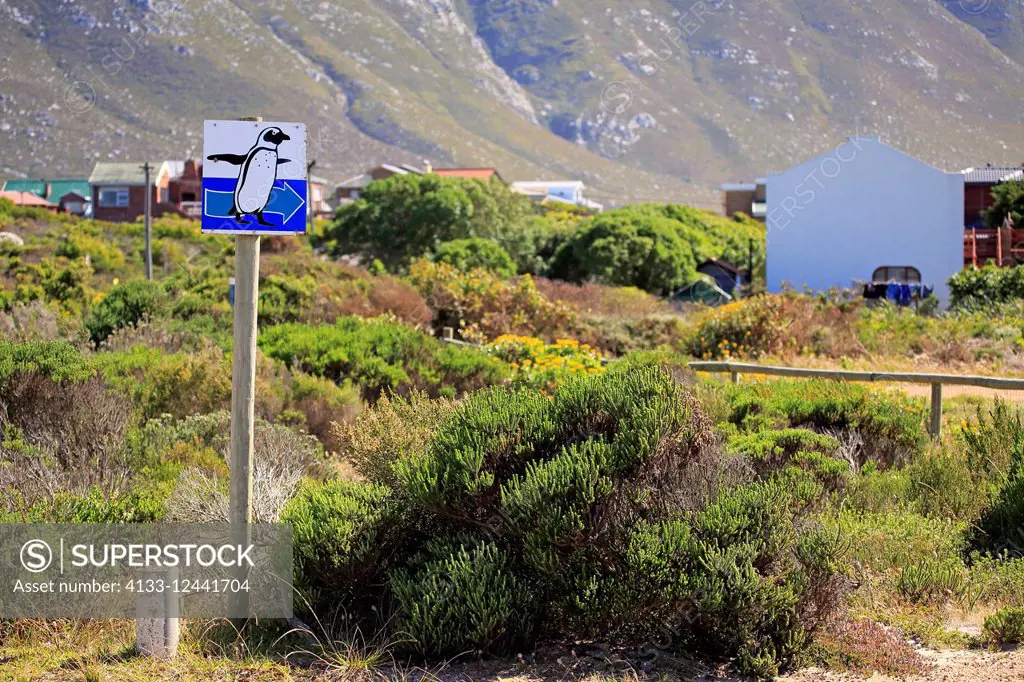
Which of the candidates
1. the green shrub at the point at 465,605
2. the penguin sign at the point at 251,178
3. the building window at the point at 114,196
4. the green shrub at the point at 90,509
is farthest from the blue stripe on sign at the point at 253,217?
the building window at the point at 114,196

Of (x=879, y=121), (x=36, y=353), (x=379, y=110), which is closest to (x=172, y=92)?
(x=379, y=110)

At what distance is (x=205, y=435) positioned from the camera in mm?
9320

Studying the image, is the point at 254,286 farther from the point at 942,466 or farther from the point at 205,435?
the point at 942,466

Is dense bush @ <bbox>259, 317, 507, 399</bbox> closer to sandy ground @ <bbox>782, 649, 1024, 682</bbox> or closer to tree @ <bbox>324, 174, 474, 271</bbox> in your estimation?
sandy ground @ <bbox>782, 649, 1024, 682</bbox>

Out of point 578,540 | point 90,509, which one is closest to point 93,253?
point 90,509

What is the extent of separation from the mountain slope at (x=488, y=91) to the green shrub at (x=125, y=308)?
294 feet

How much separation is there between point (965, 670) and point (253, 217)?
13.3 feet

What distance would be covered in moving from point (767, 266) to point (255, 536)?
120 feet

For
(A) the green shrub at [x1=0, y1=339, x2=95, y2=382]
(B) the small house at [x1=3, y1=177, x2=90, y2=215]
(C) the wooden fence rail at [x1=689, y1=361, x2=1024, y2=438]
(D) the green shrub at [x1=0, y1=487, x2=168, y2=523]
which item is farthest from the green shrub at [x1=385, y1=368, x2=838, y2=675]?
(B) the small house at [x1=3, y1=177, x2=90, y2=215]

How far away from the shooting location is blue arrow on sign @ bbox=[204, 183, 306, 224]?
16.6 ft

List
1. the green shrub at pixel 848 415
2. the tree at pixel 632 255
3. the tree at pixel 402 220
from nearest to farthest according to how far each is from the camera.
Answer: the green shrub at pixel 848 415
the tree at pixel 632 255
the tree at pixel 402 220

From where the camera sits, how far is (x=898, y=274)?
37.5 m

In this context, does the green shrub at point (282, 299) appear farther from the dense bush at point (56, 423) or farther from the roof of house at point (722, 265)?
the roof of house at point (722, 265)

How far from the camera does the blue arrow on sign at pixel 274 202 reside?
16.6ft
